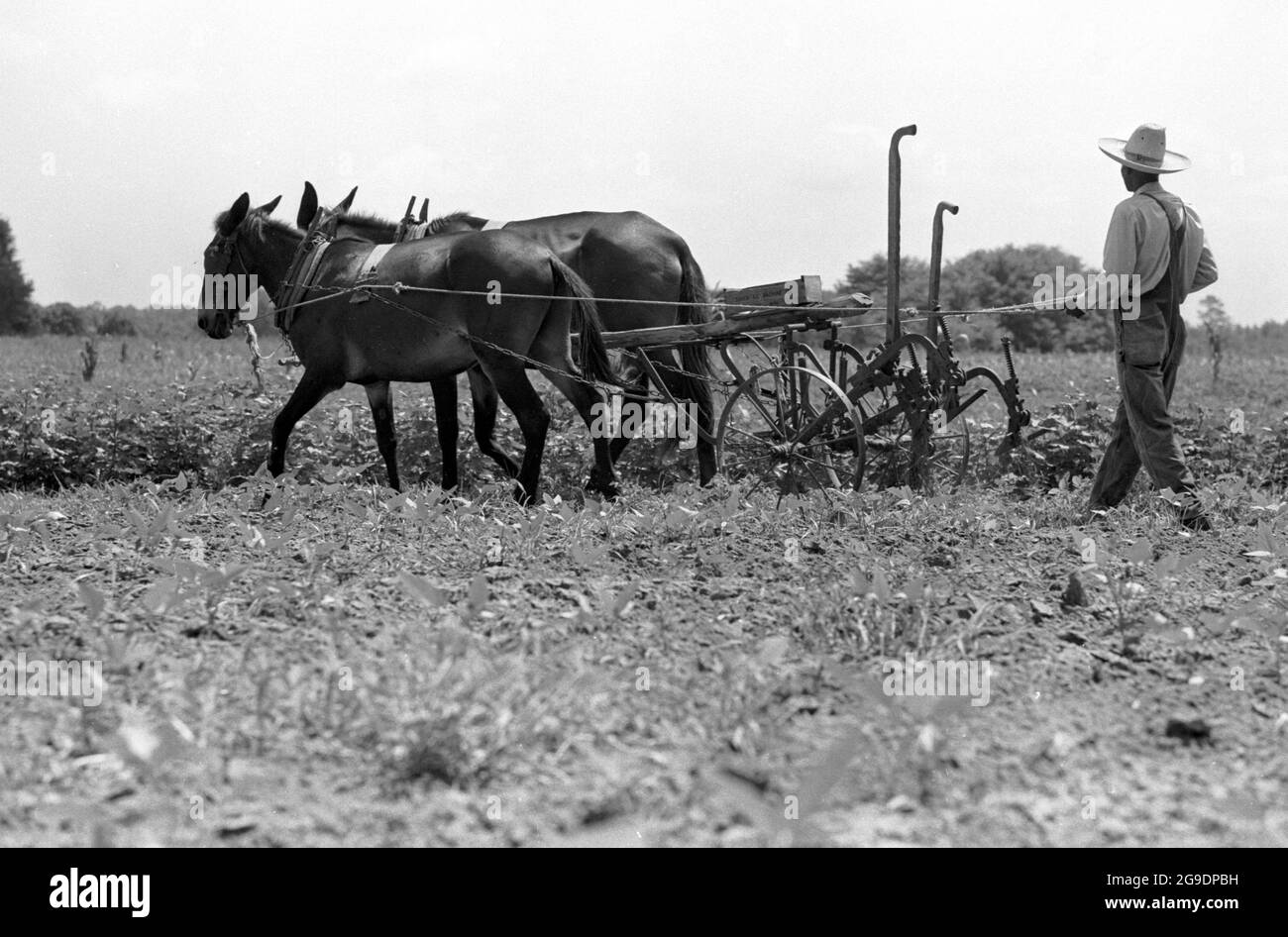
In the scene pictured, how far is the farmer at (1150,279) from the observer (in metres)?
6.45

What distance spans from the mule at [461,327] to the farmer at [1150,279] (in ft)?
9.22

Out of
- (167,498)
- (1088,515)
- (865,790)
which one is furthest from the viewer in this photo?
(167,498)

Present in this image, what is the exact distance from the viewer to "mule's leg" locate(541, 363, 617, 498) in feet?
24.8

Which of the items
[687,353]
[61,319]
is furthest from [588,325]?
[61,319]

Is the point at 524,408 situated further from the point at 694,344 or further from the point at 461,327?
the point at 694,344

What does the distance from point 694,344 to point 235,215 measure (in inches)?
125

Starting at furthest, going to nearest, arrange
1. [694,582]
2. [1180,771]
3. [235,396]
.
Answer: [235,396], [694,582], [1180,771]

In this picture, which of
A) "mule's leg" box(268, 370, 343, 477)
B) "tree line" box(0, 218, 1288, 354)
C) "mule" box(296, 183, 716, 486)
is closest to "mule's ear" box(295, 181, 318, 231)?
"mule" box(296, 183, 716, 486)

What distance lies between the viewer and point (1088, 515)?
6539 millimetres

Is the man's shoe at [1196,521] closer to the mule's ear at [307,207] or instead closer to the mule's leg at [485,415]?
the mule's leg at [485,415]

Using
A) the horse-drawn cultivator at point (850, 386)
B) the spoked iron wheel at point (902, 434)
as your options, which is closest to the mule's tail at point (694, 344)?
the horse-drawn cultivator at point (850, 386)
